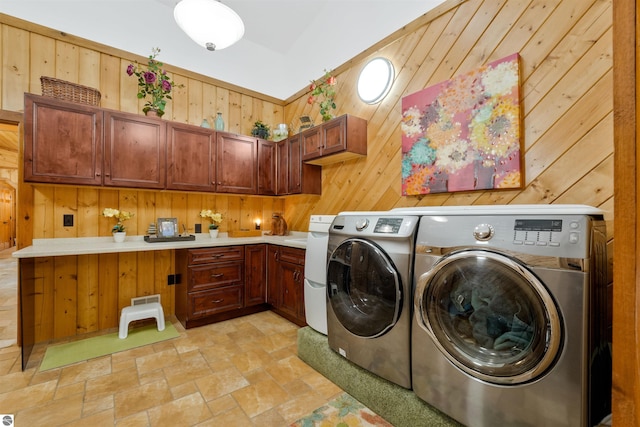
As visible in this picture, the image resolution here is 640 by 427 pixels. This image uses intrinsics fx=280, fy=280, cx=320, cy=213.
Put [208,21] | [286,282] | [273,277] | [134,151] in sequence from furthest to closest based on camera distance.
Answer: [273,277] → [286,282] → [134,151] → [208,21]

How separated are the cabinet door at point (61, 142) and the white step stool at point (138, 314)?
4.02ft

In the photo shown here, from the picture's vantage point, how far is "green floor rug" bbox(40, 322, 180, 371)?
2.20m

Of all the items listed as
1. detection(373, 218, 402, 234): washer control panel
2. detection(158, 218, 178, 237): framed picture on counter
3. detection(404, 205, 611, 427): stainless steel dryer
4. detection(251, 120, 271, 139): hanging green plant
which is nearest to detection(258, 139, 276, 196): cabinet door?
detection(251, 120, 271, 139): hanging green plant

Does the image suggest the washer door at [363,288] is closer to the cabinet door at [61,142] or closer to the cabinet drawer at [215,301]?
the cabinet drawer at [215,301]

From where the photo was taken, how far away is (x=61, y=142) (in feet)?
7.79

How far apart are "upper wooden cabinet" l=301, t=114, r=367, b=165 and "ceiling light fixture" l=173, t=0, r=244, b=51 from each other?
1.16m

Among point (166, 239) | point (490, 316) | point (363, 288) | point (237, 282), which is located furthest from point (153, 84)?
point (490, 316)

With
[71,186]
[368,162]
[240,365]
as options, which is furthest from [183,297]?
[368,162]

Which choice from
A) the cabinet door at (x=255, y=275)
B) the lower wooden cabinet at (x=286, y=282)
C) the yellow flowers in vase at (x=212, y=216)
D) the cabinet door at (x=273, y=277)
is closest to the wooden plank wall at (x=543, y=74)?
the lower wooden cabinet at (x=286, y=282)

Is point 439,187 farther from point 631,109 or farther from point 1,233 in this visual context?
point 1,233

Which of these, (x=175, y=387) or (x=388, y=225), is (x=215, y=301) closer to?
(x=175, y=387)

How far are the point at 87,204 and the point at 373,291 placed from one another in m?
2.85

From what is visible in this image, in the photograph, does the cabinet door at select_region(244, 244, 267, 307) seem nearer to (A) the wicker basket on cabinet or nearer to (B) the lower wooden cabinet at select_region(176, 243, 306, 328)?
(B) the lower wooden cabinet at select_region(176, 243, 306, 328)

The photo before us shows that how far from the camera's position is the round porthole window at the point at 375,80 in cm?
267
